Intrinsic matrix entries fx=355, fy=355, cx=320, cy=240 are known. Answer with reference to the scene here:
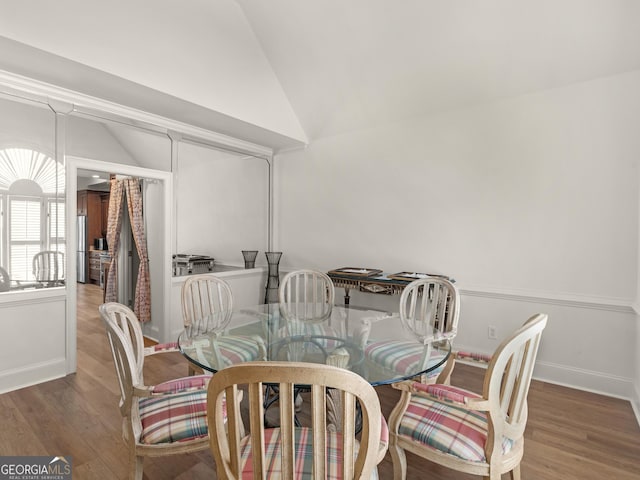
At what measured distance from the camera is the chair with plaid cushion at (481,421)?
1337 millimetres

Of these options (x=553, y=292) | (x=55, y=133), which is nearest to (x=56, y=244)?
(x=55, y=133)

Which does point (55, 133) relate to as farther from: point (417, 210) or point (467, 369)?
point (467, 369)

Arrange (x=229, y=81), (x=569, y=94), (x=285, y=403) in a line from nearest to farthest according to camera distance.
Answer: (x=285, y=403) → (x=569, y=94) → (x=229, y=81)

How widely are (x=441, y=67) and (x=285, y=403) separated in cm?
335

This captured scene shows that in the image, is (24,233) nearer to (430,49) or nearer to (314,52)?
(314,52)

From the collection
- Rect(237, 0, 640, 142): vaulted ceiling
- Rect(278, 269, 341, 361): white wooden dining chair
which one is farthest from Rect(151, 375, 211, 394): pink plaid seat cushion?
Rect(237, 0, 640, 142): vaulted ceiling

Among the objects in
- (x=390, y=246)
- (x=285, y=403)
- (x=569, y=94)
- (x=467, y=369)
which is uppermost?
(x=569, y=94)

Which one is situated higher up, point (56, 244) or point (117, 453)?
point (56, 244)

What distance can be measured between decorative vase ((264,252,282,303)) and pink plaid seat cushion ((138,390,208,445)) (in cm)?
310

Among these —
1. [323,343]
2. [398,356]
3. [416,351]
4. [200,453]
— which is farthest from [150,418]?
[416,351]

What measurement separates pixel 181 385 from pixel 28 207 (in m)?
2.54

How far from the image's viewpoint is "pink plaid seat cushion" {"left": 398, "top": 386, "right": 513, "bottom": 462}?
1.43 metres

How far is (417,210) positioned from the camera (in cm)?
392

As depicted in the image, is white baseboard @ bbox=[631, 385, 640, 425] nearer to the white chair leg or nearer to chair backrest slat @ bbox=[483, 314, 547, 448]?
chair backrest slat @ bbox=[483, 314, 547, 448]
